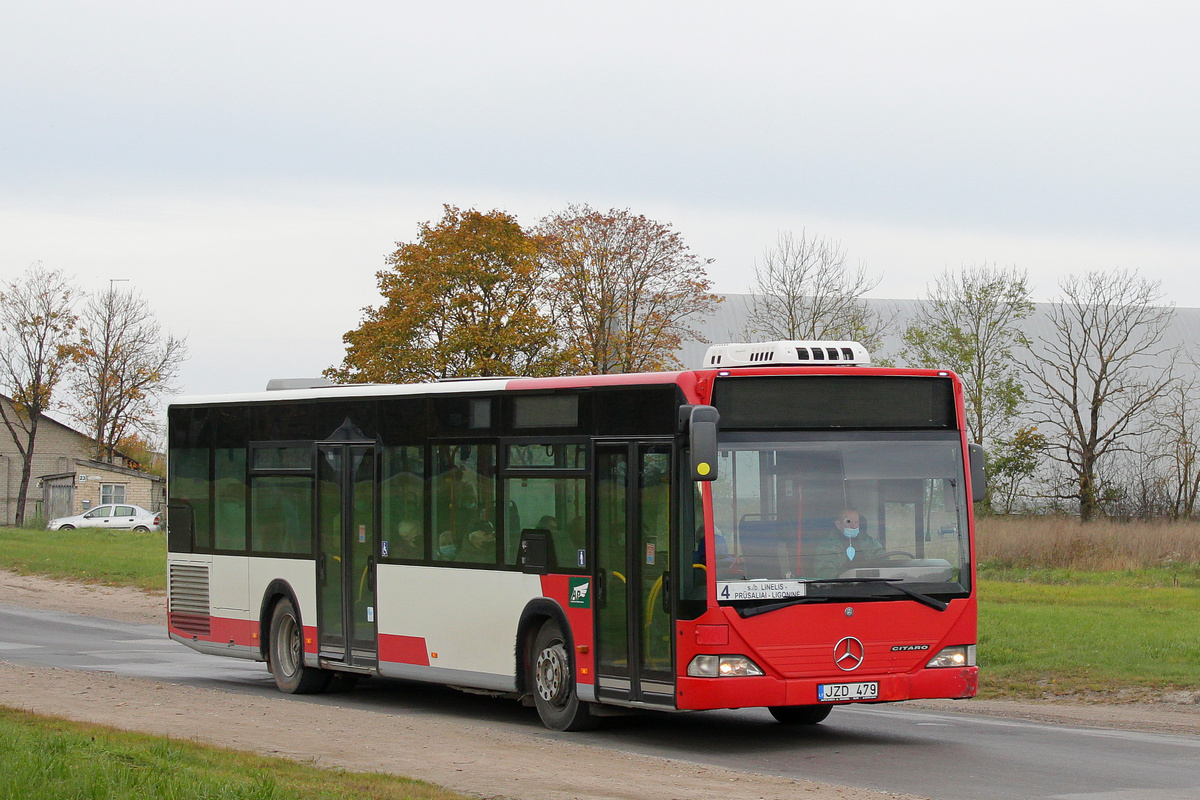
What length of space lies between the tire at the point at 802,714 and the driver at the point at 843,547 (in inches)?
92.5

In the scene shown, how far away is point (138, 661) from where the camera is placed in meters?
20.1

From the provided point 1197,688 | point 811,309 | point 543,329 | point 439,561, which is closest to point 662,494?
point 439,561

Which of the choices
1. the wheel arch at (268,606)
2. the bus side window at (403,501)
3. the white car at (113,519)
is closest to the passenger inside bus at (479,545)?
the bus side window at (403,501)

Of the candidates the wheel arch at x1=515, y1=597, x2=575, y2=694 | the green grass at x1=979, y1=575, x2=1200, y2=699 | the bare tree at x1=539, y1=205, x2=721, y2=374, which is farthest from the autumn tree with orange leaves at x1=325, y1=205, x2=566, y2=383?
the wheel arch at x1=515, y1=597, x2=575, y2=694

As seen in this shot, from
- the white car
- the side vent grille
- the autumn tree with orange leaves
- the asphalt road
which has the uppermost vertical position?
the autumn tree with orange leaves

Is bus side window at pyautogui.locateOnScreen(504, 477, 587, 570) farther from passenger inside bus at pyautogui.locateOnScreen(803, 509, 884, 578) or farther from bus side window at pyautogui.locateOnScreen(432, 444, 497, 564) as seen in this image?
passenger inside bus at pyautogui.locateOnScreen(803, 509, 884, 578)

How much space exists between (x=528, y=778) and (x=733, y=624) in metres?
2.24

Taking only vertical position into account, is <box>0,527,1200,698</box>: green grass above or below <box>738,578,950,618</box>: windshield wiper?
below

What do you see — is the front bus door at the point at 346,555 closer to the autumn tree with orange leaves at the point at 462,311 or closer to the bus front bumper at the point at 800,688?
the bus front bumper at the point at 800,688

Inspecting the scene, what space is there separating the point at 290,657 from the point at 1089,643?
9911 mm

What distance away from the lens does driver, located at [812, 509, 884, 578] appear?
37.8 feet

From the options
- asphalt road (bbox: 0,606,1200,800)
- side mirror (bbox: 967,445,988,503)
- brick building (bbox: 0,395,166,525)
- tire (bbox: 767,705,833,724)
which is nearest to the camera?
asphalt road (bbox: 0,606,1200,800)

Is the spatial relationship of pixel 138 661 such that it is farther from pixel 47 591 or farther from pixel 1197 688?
pixel 47 591

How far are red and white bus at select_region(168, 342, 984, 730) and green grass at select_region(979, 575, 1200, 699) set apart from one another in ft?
16.8
